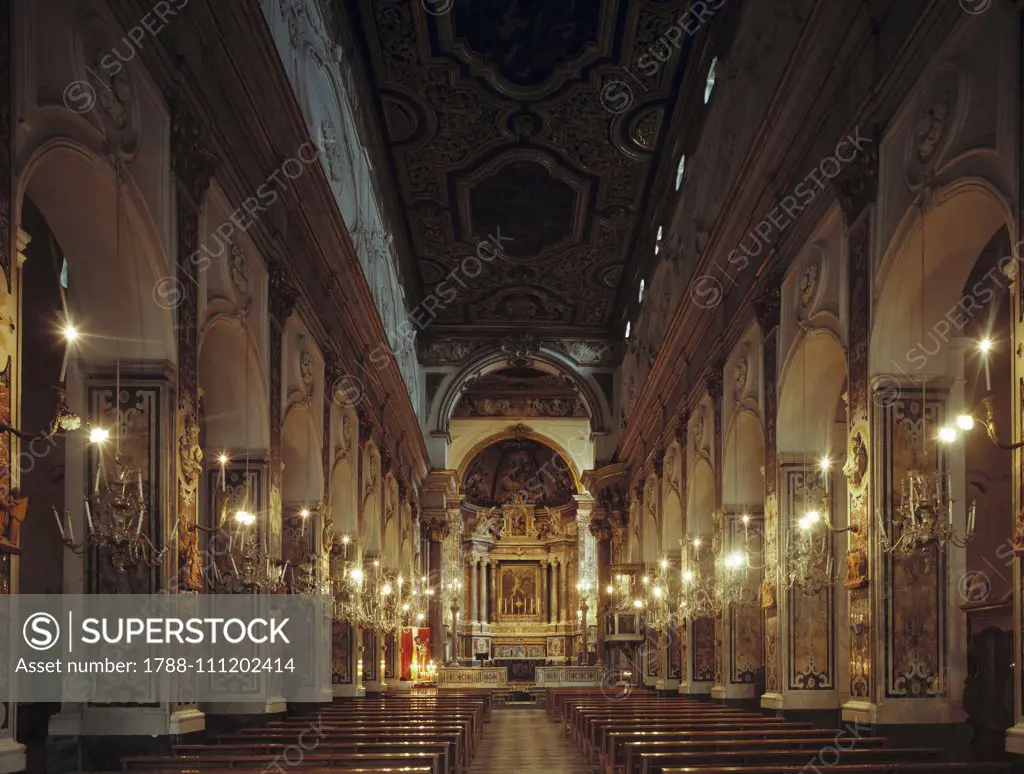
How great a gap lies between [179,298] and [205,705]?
468 centimetres

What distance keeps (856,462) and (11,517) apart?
7538 millimetres

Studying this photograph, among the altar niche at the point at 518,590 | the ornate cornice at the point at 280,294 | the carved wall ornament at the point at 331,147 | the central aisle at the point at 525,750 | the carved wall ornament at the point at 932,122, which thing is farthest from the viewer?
the altar niche at the point at 518,590

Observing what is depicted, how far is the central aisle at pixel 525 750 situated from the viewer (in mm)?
14580

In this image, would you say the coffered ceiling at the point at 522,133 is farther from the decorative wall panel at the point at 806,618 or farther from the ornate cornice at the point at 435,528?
the ornate cornice at the point at 435,528

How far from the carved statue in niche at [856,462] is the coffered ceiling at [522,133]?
7.91 meters

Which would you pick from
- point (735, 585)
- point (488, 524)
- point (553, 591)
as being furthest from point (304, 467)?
point (553, 591)

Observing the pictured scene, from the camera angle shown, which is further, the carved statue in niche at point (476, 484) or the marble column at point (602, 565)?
the carved statue in niche at point (476, 484)

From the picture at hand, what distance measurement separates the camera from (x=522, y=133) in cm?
2145

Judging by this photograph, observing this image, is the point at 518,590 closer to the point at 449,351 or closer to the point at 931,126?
the point at 449,351

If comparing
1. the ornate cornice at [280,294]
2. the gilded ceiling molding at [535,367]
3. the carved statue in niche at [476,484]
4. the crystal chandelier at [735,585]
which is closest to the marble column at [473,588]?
the carved statue in niche at [476,484]

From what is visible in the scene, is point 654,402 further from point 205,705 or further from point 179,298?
point 179,298

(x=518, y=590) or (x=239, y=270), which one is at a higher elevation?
(x=239, y=270)

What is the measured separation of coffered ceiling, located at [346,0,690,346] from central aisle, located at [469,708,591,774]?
33.4 feet

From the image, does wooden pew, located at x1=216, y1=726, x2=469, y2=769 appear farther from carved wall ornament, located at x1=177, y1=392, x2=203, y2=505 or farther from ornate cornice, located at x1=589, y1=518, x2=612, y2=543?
ornate cornice, located at x1=589, y1=518, x2=612, y2=543
